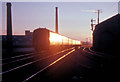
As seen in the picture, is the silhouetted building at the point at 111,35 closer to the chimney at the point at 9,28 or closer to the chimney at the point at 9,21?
the chimney at the point at 9,28

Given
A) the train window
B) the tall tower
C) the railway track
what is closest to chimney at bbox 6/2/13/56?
the tall tower

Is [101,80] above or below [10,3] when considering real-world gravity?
below

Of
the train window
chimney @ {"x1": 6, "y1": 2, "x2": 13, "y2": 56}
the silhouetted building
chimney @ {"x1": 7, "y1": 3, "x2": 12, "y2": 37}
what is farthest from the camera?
chimney @ {"x1": 7, "y1": 3, "x2": 12, "y2": 37}

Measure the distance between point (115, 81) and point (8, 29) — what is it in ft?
77.9

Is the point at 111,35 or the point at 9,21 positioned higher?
the point at 9,21

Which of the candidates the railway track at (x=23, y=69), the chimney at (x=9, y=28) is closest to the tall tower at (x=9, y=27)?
the chimney at (x=9, y=28)

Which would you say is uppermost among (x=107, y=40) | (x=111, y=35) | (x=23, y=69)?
(x=111, y=35)

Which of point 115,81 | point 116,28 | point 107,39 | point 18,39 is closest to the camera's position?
point 115,81

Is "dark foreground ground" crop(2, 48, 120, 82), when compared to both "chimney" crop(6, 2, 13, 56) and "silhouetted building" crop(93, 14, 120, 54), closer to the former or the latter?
"silhouetted building" crop(93, 14, 120, 54)

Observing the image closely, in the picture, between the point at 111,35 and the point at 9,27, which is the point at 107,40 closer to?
the point at 111,35

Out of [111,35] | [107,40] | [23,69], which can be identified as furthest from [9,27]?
[23,69]

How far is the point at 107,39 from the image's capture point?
80.3ft

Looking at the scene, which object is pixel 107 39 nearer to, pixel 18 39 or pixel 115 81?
pixel 115 81

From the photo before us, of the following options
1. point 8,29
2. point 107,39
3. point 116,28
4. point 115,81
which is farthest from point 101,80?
point 8,29
